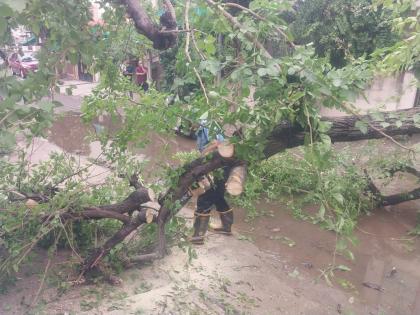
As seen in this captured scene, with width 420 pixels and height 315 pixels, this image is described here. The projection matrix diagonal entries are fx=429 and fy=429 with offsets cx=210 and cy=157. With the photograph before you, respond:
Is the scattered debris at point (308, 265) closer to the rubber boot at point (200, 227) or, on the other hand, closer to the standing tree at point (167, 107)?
the rubber boot at point (200, 227)

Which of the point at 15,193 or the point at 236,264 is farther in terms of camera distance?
the point at 236,264

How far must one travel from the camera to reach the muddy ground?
3713 mm

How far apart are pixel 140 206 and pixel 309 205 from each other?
343 cm

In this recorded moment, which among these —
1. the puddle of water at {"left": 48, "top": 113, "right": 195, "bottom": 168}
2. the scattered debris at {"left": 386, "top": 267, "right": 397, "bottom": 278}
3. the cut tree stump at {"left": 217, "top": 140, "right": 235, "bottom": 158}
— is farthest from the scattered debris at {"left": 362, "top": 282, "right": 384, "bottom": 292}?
the puddle of water at {"left": 48, "top": 113, "right": 195, "bottom": 168}

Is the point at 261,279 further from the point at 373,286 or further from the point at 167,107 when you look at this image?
the point at 167,107

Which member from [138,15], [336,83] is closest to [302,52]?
[336,83]

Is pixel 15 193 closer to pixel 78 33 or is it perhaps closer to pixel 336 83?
pixel 78 33

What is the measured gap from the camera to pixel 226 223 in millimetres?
5434

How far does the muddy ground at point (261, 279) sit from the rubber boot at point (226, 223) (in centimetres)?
11

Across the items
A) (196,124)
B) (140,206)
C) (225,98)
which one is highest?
(225,98)

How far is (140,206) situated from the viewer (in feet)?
13.3

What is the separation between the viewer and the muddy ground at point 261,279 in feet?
12.2

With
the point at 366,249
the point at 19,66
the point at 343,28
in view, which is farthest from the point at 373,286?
the point at 343,28

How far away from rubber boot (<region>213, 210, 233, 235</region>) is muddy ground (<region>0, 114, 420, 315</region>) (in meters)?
0.11
